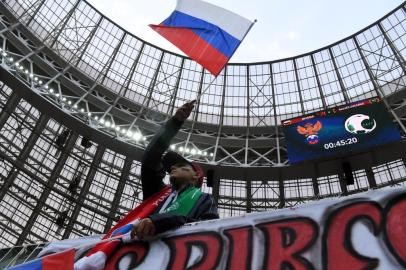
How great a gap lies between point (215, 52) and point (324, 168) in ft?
49.7

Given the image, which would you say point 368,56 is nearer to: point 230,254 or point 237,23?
point 237,23

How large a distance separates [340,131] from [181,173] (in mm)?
19248

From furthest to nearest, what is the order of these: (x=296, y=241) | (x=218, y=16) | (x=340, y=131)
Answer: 1. (x=340, y=131)
2. (x=218, y=16)
3. (x=296, y=241)

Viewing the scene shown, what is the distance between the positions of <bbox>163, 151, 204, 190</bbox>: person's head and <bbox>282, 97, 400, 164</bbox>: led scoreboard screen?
18243 mm

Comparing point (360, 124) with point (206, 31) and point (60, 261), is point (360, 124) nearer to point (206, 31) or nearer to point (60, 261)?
point (206, 31)

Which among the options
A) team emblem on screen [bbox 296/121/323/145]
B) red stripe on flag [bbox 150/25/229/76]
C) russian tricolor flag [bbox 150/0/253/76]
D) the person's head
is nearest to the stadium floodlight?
team emblem on screen [bbox 296/121/323/145]

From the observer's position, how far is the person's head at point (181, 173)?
4027mm

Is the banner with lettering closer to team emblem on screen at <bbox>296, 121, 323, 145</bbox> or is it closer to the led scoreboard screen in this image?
the led scoreboard screen

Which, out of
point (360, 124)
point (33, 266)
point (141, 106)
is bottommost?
point (33, 266)

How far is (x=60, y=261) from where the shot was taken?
355 centimetres

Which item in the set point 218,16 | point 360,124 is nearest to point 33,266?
point 218,16

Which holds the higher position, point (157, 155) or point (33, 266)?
point (157, 155)

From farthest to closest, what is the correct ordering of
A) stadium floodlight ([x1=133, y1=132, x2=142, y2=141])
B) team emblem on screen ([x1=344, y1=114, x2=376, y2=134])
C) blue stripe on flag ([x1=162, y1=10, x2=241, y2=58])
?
stadium floodlight ([x1=133, y1=132, x2=142, y2=141]) < team emblem on screen ([x1=344, y1=114, x2=376, y2=134]) < blue stripe on flag ([x1=162, y1=10, x2=241, y2=58])

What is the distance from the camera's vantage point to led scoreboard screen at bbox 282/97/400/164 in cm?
2114
